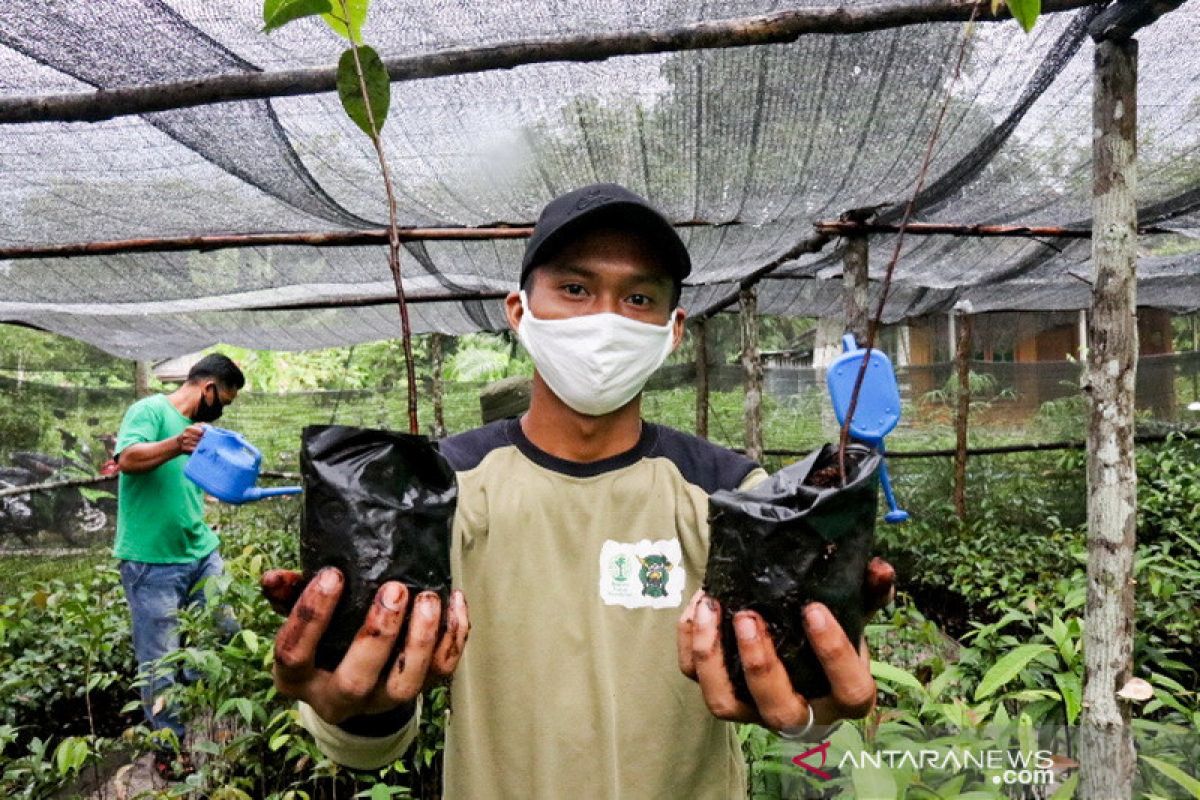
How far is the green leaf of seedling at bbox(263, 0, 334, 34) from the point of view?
0.94 m

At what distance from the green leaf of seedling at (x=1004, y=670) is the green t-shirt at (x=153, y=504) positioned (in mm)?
3243

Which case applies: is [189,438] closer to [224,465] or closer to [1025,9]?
[224,465]

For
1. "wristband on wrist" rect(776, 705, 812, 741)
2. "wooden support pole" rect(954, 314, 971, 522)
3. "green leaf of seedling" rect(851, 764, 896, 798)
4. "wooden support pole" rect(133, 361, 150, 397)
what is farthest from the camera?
"wooden support pole" rect(133, 361, 150, 397)

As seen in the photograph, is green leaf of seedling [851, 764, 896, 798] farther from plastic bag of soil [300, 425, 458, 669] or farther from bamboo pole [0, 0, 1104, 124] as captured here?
bamboo pole [0, 0, 1104, 124]

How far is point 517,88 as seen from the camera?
7.63 feet

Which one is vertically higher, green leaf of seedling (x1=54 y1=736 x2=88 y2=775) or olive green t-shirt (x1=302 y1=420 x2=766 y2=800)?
olive green t-shirt (x1=302 y1=420 x2=766 y2=800)

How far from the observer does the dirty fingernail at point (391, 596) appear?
894 mm

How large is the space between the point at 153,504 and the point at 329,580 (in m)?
3.09

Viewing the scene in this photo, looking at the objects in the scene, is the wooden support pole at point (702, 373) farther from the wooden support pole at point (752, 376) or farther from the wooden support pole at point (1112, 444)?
the wooden support pole at point (1112, 444)

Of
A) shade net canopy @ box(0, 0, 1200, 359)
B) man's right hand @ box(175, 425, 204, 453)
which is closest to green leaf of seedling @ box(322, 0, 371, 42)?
shade net canopy @ box(0, 0, 1200, 359)

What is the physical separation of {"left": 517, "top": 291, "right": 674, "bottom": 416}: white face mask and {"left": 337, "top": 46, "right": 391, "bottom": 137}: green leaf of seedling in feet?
1.60

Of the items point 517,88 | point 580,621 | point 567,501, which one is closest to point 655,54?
point 517,88

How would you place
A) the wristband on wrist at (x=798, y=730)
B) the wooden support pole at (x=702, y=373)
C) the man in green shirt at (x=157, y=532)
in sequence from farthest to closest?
1. the wooden support pole at (x=702, y=373)
2. the man in green shirt at (x=157, y=532)
3. the wristband on wrist at (x=798, y=730)

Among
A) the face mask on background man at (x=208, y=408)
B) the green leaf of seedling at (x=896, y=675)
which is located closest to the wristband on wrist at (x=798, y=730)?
the green leaf of seedling at (x=896, y=675)
